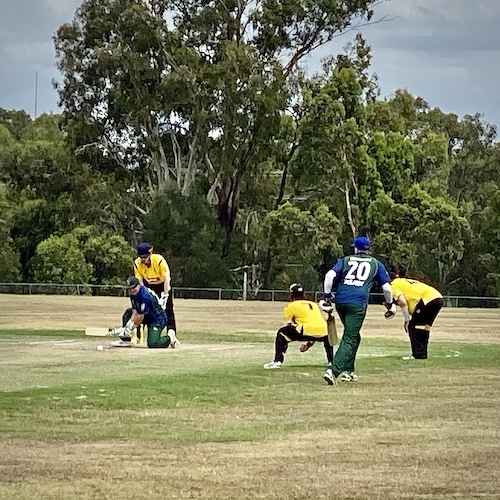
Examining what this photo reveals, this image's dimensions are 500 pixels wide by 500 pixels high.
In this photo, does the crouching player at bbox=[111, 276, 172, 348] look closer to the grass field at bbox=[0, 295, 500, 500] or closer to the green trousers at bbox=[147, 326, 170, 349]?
the green trousers at bbox=[147, 326, 170, 349]

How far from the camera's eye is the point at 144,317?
21.5 meters

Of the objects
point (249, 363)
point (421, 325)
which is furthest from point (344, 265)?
point (421, 325)

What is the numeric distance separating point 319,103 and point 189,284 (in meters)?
12.4

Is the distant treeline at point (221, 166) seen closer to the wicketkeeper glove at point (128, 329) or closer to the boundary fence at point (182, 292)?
the boundary fence at point (182, 292)

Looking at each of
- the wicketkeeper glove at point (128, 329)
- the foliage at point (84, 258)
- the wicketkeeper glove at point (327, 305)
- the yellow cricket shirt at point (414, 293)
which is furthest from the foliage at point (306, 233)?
the wicketkeeper glove at point (327, 305)

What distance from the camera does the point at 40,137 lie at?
92812mm

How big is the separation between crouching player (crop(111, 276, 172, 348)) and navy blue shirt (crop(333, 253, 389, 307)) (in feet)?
19.0

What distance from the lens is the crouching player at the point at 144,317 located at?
831 inches

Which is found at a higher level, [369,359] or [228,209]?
[228,209]

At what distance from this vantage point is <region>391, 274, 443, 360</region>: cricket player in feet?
67.3

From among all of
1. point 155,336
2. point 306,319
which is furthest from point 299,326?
point 155,336

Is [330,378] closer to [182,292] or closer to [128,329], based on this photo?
[128,329]

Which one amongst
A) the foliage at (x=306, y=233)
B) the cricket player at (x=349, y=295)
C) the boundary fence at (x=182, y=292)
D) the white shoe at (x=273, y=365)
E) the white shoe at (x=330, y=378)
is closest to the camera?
the white shoe at (x=330, y=378)

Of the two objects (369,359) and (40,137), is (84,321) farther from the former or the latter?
(40,137)
